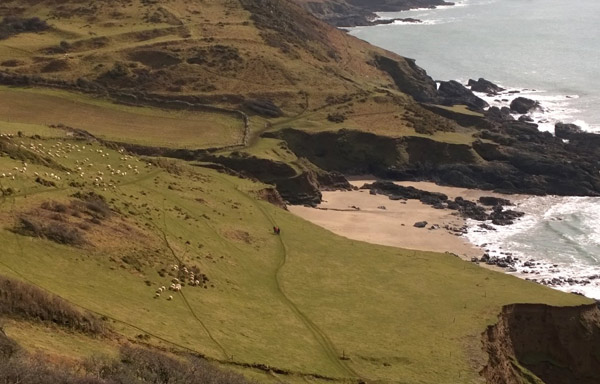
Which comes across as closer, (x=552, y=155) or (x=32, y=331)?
(x=32, y=331)

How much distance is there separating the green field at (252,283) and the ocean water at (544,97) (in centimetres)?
1754

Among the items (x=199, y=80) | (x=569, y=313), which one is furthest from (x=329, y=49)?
(x=569, y=313)

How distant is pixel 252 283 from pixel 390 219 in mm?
34812

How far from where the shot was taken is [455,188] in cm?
9012

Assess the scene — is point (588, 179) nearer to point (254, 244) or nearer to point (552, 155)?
point (552, 155)

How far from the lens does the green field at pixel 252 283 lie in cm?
3488

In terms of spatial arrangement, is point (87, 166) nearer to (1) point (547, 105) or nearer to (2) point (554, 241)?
(2) point (554, 241)

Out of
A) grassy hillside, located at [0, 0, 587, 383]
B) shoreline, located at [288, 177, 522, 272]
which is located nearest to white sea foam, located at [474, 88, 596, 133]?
grassy hillside, located at [0, 0, 587, 383]

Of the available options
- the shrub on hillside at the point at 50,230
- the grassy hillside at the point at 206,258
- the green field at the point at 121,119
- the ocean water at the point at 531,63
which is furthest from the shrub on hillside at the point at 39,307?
the ocean water at the point at 531,63

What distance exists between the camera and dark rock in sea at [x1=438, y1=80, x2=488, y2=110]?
127m

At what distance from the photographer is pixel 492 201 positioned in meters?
85.1

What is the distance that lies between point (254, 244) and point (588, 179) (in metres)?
54.3

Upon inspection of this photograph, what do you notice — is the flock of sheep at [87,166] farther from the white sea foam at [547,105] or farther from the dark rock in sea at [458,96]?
the white sea foam at [547,105]

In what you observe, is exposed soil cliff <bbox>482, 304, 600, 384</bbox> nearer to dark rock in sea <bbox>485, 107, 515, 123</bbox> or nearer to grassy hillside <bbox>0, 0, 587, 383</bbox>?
grassy hillside <bbox>0, 0, 587, 383</bbox>
